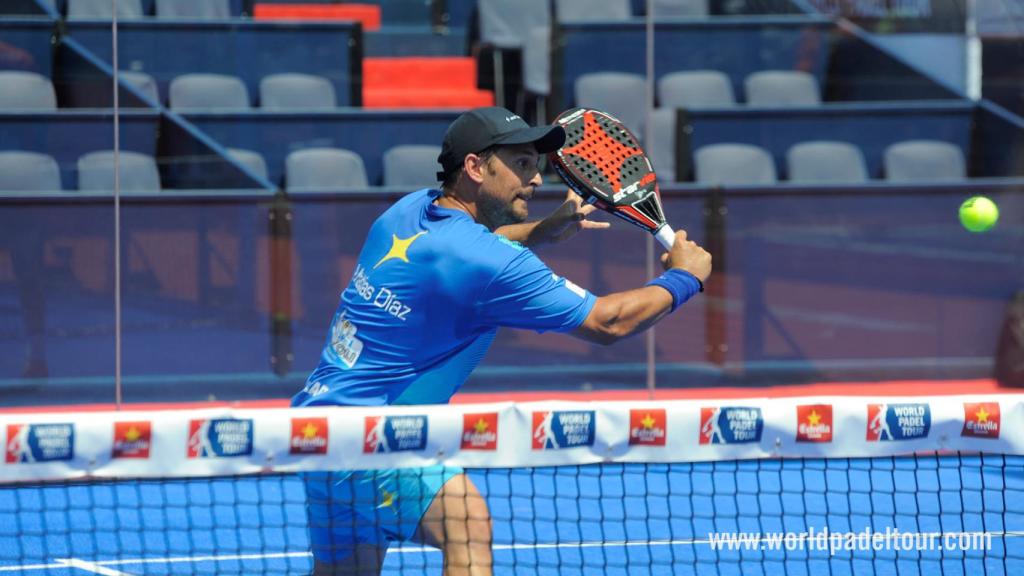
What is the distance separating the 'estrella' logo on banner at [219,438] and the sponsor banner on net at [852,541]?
3.19m

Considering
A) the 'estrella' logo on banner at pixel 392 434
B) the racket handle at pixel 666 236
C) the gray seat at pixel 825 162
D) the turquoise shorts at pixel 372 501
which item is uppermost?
the racket handle at pixel 666 236

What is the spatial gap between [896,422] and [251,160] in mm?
5689

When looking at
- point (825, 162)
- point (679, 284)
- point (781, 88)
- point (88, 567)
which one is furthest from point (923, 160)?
point (679, 284)

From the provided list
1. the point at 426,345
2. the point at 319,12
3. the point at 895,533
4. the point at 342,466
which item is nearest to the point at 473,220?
the point at 426,345

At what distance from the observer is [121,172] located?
8070 millimetres

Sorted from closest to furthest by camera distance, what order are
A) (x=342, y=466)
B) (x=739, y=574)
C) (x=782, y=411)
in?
(x=342, y=466) < (x=782, y=411) < (x=739, y=574)

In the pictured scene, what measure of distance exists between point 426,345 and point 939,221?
237 inches

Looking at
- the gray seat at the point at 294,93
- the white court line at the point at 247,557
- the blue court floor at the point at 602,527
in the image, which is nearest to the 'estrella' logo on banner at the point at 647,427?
the blue court floor at the point at 602,527

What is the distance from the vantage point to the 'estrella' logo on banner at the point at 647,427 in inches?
138

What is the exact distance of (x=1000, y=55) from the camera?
9.44 meters

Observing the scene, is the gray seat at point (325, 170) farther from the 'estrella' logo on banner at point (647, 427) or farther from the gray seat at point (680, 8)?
the 'estrella' logo on banner at point (647, 427)

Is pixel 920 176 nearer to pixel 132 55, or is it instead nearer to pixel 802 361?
pixel 802 361

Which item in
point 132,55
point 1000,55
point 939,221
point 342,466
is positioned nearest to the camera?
point 342,466

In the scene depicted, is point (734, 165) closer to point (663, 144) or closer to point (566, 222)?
point (663, 144)
